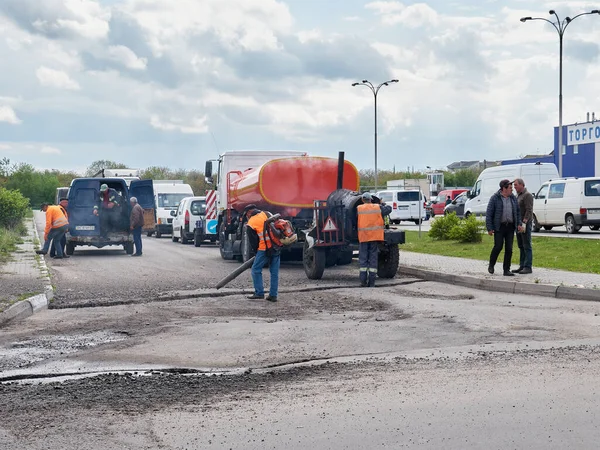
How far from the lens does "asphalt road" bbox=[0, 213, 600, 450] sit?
5.84 m

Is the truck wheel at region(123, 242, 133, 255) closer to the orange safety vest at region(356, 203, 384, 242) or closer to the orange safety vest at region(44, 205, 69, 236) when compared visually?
the orange safety vest at region(44, 205, 69, 236)

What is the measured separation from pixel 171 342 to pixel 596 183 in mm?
24097

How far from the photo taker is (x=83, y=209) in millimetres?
28219

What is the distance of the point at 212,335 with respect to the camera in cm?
1057

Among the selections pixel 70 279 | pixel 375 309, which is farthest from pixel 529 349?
pixel 70 279

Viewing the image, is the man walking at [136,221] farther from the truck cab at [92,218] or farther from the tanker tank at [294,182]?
the tanker tank at [294,182]

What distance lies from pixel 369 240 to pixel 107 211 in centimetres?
1379

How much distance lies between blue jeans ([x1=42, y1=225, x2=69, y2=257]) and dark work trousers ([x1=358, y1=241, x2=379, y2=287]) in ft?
39.6

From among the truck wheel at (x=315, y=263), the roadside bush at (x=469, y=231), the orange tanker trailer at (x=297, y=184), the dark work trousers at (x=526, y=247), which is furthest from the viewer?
the roadside bush at (x=469, y=231)

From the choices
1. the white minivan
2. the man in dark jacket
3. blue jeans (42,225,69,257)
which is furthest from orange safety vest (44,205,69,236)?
the man in dark jacket

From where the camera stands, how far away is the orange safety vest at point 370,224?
16.6 m

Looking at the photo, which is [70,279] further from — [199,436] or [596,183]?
[596,183]

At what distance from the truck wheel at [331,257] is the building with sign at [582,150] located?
1759 inches

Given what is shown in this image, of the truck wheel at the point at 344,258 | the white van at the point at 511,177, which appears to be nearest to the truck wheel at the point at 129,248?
the truck wheel at the point at 344,258
